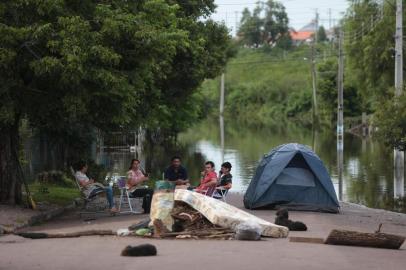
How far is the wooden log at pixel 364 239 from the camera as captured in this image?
13.4m

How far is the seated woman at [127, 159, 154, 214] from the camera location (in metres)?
19.0

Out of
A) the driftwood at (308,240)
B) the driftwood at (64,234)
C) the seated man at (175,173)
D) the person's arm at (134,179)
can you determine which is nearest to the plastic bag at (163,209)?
the driftwood at (64,234)

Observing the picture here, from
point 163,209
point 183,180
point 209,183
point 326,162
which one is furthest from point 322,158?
point 163,209

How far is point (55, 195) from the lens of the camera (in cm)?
2258

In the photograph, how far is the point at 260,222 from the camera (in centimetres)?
1446

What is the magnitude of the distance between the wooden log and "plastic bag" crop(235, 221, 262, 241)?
1198 mm

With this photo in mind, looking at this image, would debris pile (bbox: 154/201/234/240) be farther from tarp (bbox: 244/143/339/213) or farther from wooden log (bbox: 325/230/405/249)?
tarp (bbox: 244/143/339/213)

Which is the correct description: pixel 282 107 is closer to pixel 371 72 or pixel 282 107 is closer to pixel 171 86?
Result: pixel 371 72

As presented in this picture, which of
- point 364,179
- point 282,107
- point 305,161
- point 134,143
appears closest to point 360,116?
point 282,107

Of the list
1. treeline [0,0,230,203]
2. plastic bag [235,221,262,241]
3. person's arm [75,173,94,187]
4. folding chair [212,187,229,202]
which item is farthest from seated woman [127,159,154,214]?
plastic bag [235,221,262,241]

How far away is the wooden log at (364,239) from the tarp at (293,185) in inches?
279

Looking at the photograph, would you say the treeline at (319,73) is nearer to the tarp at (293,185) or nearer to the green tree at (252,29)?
the green tree at (252,29)

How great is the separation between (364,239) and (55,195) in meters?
11.3

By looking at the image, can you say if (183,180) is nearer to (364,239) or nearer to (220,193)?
(220,193)
